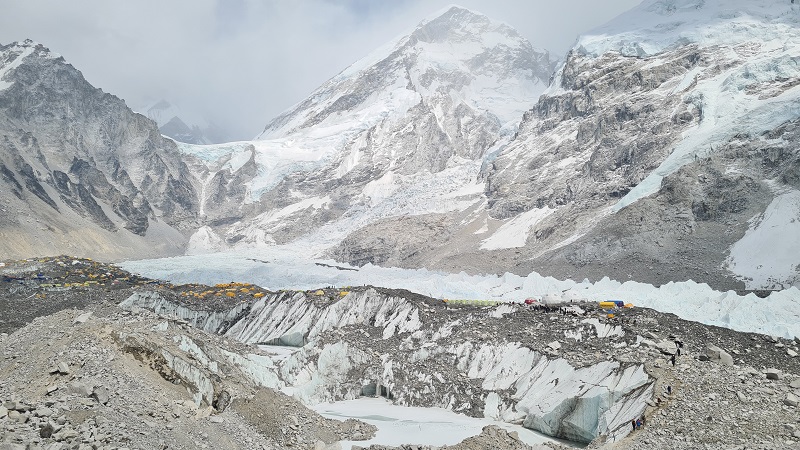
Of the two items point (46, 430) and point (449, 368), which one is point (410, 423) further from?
point (46, 430)

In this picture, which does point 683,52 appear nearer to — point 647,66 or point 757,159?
point 647,66

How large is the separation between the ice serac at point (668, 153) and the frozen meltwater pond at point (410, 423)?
67.1 m

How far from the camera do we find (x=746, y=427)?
77.2 feet

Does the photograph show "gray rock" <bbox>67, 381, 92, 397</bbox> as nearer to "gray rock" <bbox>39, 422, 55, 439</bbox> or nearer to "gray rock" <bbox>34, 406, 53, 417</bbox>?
"gray rock" <bbox>34, 406, 53, 417</bbox>

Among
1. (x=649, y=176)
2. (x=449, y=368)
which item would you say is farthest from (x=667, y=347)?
(x=649, y=176)

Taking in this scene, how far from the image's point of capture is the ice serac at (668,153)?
340ft

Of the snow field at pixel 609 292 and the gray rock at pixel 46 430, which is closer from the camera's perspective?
the gray rock at pixel 46 430

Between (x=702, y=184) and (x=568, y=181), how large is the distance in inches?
1848

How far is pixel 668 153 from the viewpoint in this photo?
13475cm

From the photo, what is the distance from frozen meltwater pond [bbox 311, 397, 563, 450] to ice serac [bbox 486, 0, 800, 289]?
67142mm

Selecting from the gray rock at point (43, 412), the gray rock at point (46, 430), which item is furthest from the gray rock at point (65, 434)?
the gray rock at point (43, 412)

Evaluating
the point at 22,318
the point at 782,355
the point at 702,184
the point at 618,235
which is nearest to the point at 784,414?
the point at 782,355

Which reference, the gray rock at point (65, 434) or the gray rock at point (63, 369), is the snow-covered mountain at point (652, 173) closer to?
the gray rock at point (63, 369)

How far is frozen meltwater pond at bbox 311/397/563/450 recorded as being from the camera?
27522 millimetres
